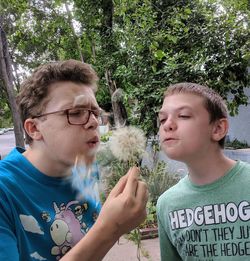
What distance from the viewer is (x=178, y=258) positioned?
177 cm

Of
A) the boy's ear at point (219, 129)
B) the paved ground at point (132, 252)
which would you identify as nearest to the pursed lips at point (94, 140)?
the boy's ear at point (219, 129)

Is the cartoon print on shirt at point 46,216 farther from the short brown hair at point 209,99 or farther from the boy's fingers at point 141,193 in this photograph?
the short brown hair at point 209,99

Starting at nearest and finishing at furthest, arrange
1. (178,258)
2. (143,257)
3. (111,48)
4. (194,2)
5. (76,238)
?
1. (76,238)
2. (178,258)
3. (143,257)
4. (194,2)
5. (111,48)

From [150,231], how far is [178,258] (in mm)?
3362

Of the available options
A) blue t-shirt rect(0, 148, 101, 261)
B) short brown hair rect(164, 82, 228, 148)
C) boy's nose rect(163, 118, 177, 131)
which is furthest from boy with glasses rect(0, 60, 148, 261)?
short brown hair rect(164, 82, 228, 148)

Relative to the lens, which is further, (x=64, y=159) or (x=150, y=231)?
(x=150, y=231)

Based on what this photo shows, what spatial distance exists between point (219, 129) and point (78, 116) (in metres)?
0.80

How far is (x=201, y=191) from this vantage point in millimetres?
1702

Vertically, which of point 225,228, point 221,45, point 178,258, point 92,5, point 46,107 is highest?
point 92,5

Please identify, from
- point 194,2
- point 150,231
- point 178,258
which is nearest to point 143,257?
point 150,231

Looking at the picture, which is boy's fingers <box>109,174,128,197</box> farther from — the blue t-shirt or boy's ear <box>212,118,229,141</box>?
boy's ear <box>212,118,229,141</box>

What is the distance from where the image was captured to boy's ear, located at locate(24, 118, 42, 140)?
1.49 m

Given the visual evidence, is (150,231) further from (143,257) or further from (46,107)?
(46,107)

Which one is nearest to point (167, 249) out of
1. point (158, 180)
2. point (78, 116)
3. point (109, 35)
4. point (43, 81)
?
point (78, 116)
